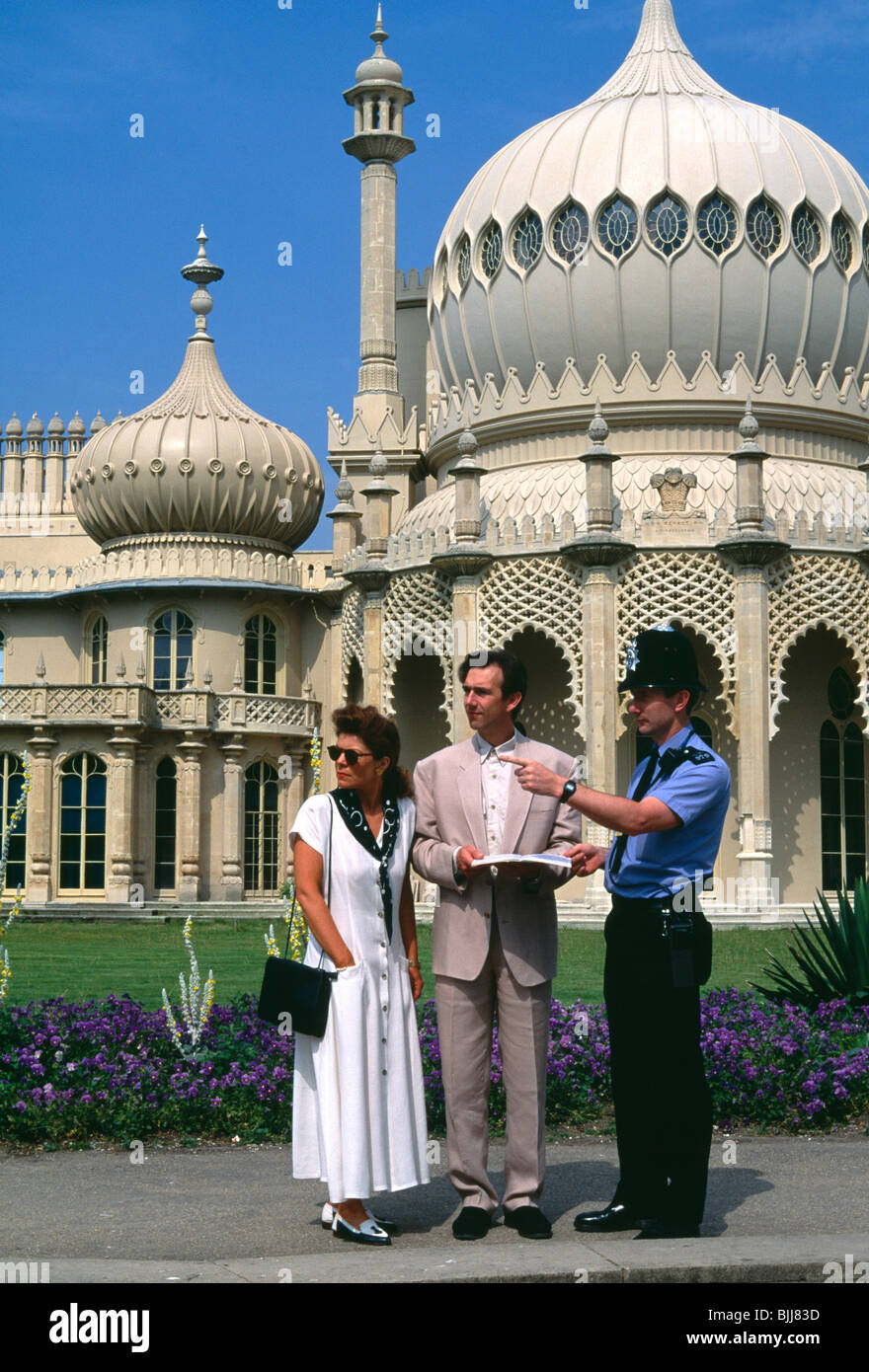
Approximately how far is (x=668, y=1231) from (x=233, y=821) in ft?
78.7

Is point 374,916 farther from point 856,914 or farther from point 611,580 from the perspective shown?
point 611,580

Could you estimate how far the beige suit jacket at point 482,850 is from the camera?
643cm

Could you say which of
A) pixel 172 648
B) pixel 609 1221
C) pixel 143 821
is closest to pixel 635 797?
pixel 609 1221

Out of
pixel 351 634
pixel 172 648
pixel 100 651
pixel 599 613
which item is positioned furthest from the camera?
pixel 100 651

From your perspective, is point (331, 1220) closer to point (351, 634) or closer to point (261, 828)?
point (351, 634)

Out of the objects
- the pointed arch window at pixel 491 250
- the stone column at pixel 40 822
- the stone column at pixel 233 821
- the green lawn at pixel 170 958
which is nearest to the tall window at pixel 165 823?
the stone column at pixel 233 821

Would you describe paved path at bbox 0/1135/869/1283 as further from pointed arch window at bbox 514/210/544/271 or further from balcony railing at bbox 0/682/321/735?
pointed arch window at bbox 514/210/544/271

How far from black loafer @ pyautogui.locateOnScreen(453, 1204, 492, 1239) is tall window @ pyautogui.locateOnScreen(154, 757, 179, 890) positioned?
23.7 m

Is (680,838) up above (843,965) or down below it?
above

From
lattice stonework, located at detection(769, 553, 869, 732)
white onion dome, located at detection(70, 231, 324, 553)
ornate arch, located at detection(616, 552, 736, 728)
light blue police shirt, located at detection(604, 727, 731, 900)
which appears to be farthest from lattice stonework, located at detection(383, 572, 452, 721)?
light blue police shirt, located at detection(604, 727, 731, 900)

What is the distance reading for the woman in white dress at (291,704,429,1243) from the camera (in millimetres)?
6168

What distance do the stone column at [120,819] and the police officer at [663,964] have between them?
22778 mm

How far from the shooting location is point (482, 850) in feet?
21.3
